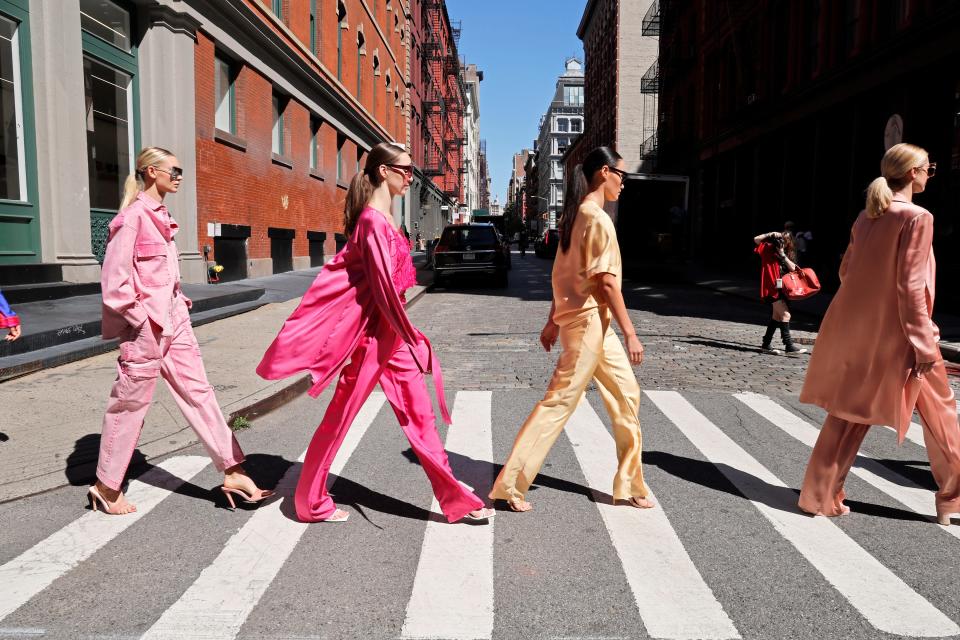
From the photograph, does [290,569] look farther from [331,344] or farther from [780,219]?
[780,219]

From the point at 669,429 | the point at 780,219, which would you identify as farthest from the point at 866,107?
the point at 669,429

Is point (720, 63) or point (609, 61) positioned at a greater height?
point (609, 61)

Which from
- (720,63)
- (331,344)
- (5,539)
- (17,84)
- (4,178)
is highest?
(720,63)

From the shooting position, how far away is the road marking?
4.33 m

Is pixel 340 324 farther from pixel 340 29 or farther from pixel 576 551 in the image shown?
pixel 340 29

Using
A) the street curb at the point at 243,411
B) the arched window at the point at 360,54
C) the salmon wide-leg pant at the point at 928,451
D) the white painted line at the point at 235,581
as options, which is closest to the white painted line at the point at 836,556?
the salmon wide-leg pant at the point at 928,451

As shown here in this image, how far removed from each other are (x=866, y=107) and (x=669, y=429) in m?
17.1

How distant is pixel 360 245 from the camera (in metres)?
3.61

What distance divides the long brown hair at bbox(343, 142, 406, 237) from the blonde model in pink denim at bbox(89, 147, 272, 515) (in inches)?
47.1

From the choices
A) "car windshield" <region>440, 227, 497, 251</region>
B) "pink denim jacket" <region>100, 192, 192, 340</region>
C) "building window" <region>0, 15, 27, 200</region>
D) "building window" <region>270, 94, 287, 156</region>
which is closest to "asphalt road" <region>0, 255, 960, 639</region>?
"pink denim jacket" <region>100, 192, 192, 340</region>

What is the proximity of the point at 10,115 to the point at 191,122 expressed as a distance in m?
5.11

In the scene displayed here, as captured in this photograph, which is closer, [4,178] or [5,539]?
[5,539]

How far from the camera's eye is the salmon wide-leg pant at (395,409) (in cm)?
378

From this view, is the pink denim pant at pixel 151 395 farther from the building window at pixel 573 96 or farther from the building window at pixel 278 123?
the building window at pixel 573 96
